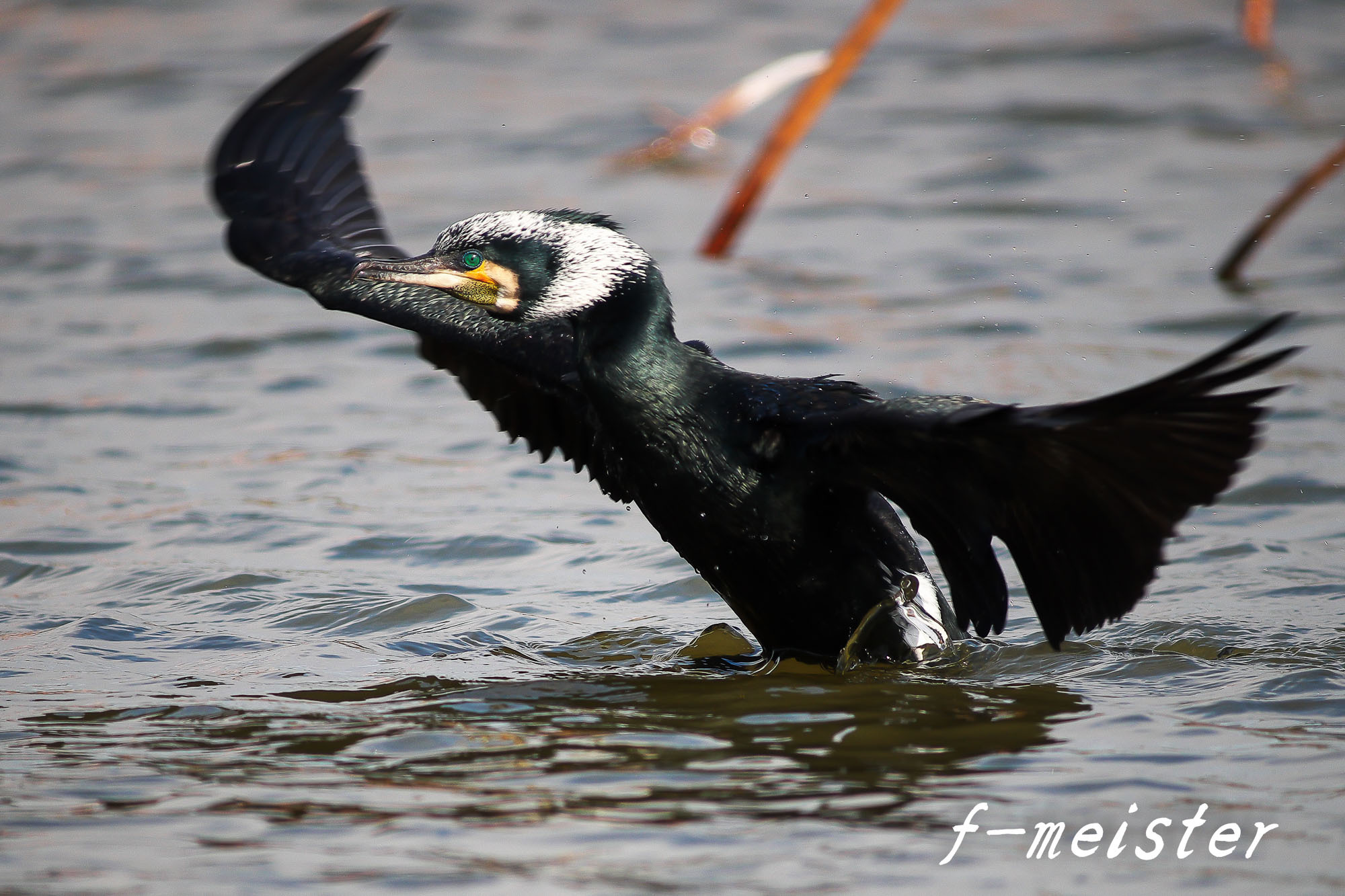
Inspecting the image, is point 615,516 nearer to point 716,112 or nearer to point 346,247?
point 346,247

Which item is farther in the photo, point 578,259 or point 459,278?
point 459,278

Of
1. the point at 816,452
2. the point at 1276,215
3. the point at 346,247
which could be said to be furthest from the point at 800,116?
the point at 816,452

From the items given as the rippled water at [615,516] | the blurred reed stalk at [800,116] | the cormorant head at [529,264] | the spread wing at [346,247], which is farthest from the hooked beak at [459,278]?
the blurred reed stalk at [800,116]

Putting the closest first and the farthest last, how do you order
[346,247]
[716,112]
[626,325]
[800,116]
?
[626,325]
[346,247]
[800,116]
[716,112]

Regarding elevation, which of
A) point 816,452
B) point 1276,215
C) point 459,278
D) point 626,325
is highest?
point 459,278

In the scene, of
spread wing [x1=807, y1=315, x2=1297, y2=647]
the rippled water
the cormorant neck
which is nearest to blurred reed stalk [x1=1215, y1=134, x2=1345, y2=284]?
the rippled water

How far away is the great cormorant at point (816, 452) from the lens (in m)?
4.17

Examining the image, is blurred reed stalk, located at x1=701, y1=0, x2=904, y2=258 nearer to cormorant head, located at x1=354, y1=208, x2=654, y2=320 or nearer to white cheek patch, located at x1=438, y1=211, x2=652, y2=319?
cormorant head, located at x1=354, y1=208, x2=654, y2=320

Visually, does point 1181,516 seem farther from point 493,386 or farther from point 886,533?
point 493,386

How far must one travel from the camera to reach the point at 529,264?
4898mm

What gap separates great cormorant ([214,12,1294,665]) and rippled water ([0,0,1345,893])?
0.35 m

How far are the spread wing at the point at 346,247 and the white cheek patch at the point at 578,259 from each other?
1.81 feet

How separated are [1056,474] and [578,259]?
1.50m

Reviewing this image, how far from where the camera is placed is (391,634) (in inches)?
227
